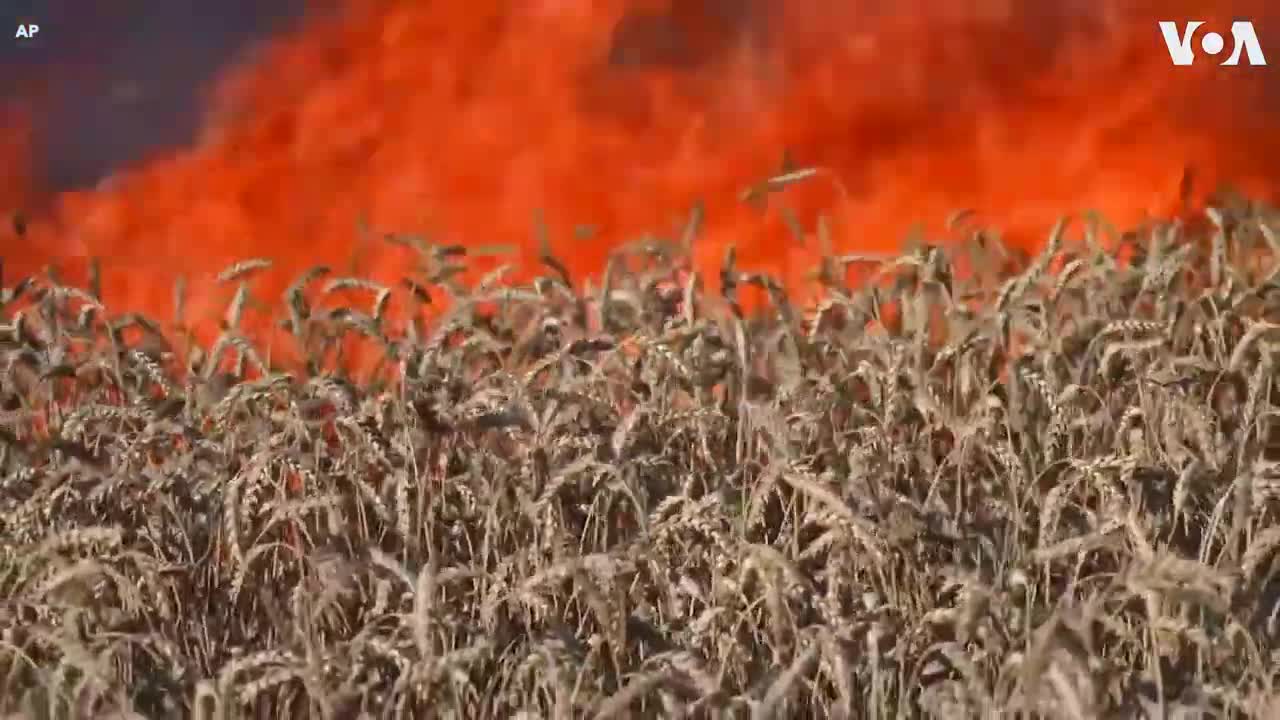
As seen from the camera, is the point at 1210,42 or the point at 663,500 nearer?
the point at 663,500

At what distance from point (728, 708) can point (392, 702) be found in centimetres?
33

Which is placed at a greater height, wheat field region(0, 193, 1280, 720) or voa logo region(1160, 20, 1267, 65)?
voa logo region(1160, 20, 1267, 65)

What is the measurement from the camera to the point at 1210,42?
322 cm

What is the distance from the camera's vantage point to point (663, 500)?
2066 mm

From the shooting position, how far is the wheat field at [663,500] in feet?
5.58

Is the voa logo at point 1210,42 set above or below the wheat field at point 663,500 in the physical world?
above

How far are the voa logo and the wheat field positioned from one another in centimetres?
38

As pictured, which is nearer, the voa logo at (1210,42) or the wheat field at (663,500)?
the wheat field at (663,500)

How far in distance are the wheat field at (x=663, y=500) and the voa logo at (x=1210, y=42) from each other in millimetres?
383

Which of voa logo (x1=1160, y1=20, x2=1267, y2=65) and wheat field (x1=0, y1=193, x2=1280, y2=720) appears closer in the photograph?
wheat field (x1=0, y1=193, x2=1280, y2=720)

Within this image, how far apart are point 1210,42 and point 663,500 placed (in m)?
1.71

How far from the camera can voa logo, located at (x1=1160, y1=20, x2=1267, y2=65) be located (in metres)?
3.20

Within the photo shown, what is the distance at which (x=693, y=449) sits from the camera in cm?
233

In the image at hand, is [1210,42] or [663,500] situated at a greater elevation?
[1210,42]
